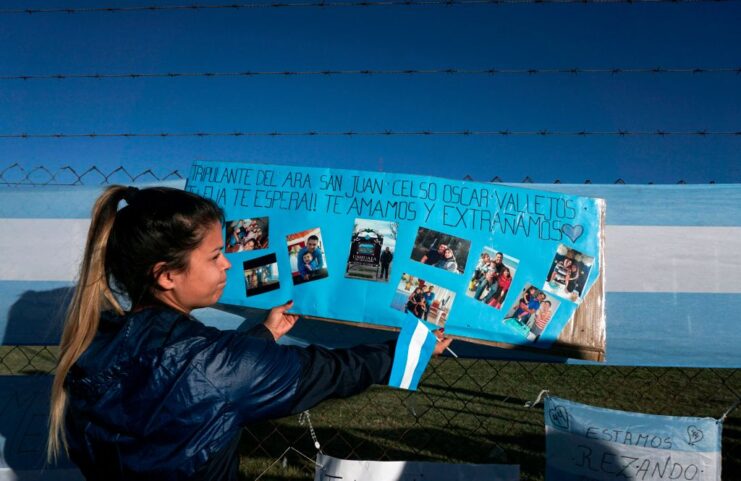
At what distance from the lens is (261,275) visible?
8.18 feet

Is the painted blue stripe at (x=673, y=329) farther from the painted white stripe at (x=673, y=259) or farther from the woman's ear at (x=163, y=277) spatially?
the woman's ear at (x=163, y=277)

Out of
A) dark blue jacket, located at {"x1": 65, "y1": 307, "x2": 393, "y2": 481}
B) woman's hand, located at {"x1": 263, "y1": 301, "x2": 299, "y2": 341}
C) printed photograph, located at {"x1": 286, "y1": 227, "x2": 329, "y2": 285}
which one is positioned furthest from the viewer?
printed photograph, located at {"x1": 286, "y1": 227, "x2": 329, "y2": 285}

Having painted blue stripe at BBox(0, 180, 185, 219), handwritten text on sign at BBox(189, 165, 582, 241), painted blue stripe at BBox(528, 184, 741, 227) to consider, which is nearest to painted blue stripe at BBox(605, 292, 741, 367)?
painted blue stripe at BBox(528, 184, 741, 227)

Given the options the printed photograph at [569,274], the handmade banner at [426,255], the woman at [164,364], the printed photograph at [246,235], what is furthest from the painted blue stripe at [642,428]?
the printed photograph at [246,235]

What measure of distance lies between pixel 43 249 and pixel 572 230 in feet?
8.15

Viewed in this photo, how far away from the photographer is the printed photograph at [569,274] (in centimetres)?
235

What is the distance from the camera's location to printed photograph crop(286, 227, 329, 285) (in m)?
2.46

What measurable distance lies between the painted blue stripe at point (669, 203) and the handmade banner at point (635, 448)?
0.85 m

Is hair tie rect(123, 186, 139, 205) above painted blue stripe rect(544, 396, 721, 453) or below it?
above

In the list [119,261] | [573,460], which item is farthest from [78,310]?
[573,460]

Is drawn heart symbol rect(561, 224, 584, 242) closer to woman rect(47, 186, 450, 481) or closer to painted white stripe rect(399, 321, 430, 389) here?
painted white stripe rect(399, 321, 430, 389)

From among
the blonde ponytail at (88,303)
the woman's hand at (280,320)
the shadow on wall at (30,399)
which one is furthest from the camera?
the shadow on wall at (30,399)

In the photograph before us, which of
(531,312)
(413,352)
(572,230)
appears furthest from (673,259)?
(413,352)

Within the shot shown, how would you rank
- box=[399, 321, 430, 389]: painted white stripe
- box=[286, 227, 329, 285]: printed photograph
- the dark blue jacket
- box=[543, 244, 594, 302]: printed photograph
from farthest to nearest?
box=[286, 227, 329, 285]: printed photograph
box=[543, 244, 594, 302]: printed photograph
box=[399, 321, 430, 389]: painted white stripe
the dark blue jacket
